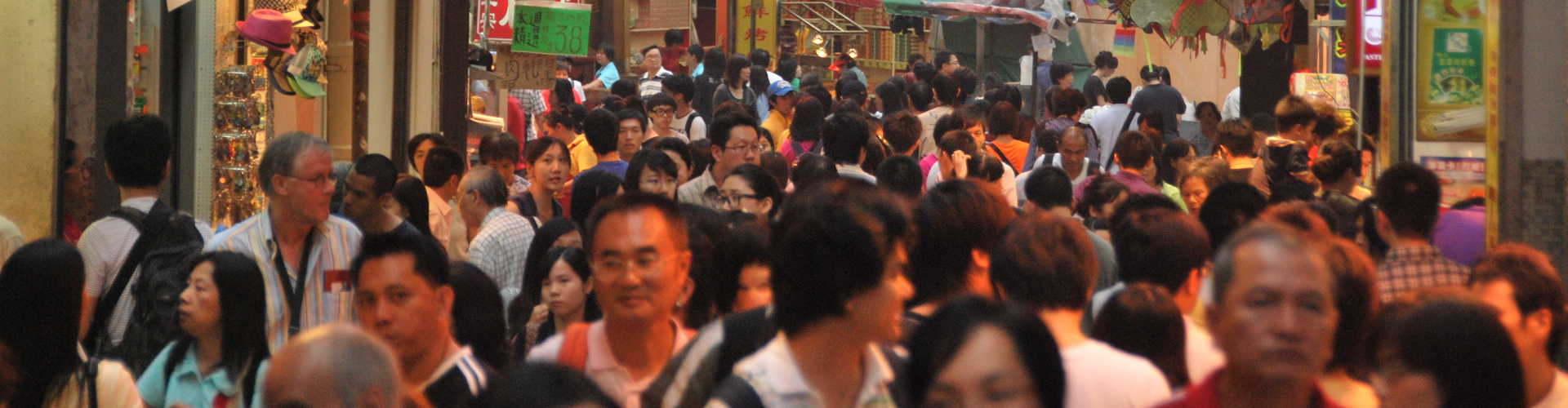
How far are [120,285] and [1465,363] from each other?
14.7 ft

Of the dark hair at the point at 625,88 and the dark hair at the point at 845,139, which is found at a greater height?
the dark hair at the point at 625,88

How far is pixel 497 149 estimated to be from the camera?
10.1 meters

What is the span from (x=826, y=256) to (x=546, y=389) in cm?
76

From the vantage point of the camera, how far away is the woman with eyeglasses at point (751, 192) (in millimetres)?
7289

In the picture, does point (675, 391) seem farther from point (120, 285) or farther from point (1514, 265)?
point (120, 285)

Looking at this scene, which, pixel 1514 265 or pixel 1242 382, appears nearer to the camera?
pixel 1242 382

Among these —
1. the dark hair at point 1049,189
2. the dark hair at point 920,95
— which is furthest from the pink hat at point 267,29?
the dark hair at point 920,95

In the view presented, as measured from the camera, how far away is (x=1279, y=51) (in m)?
18.8

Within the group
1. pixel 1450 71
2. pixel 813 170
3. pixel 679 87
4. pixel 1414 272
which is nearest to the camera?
pixel 1414 272

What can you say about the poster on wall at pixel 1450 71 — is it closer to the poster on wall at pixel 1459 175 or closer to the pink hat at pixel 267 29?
the poster on wall at pixel 1459 175

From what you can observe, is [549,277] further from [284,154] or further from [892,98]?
[892,98]

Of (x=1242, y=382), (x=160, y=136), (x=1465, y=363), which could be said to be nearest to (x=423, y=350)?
(x=1242, y=382)

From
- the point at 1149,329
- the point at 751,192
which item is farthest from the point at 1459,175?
the point at 1149,329

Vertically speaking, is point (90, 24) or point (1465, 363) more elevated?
point (90, 24)
